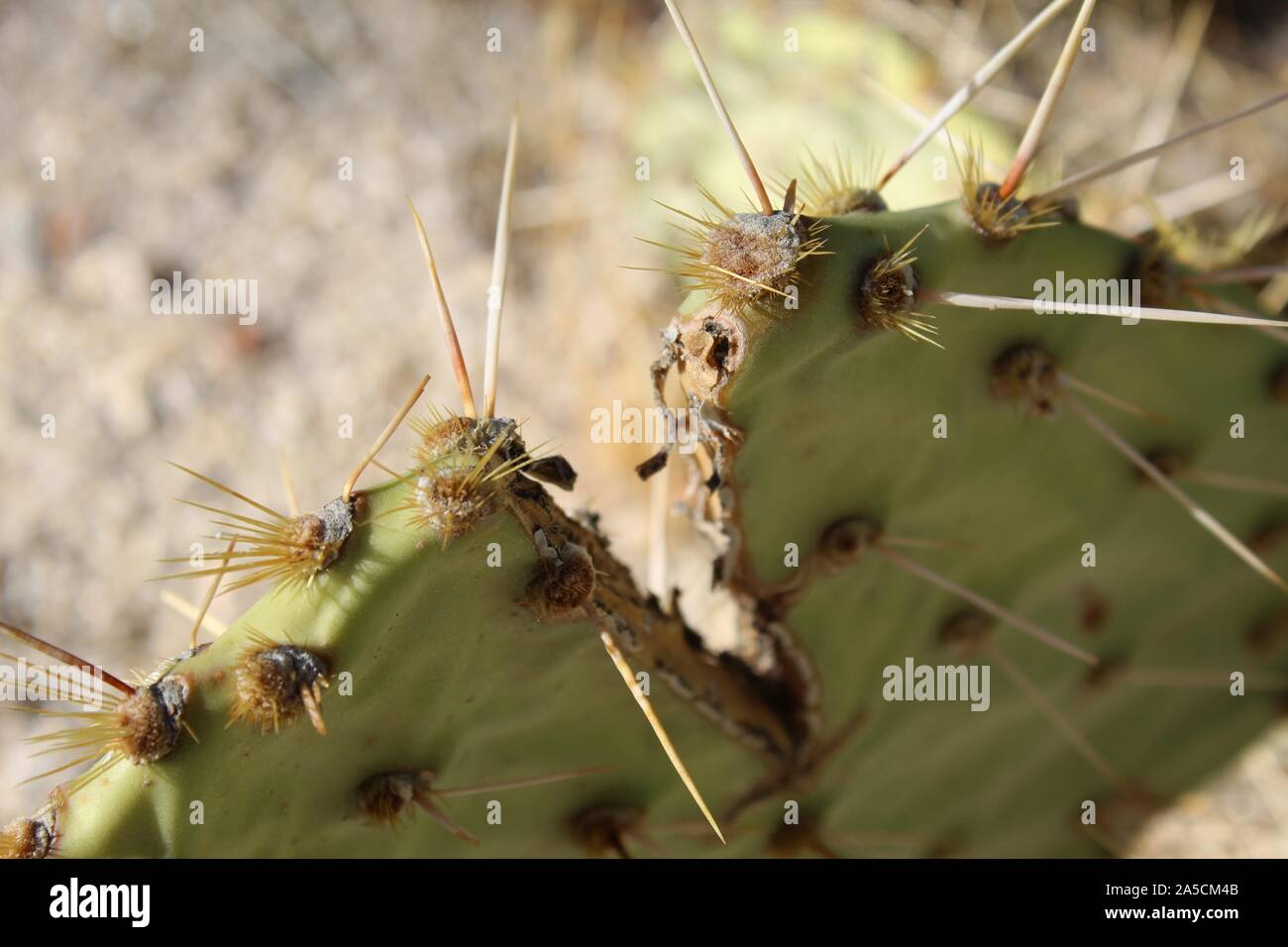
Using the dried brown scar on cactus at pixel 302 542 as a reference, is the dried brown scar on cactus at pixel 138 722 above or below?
below

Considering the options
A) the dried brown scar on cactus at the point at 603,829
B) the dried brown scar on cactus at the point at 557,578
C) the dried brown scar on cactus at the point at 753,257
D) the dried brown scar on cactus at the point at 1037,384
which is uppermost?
the dried brown scar on cactus at the point at 753,257

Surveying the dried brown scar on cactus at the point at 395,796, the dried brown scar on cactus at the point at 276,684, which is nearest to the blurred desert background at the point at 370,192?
the dried brown scar on cactus at the point at 395,796

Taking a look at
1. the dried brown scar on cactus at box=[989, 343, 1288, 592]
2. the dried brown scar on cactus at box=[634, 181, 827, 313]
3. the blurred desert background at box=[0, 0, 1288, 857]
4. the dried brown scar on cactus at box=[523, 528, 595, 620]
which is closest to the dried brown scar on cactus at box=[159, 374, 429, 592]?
the dried brown scar on cactus at box=[523, 528, 595, 620]

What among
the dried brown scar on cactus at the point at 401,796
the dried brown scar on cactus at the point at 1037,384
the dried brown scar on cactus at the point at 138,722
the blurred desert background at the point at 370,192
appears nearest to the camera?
the dried brown scar on cactus at the point at 138,722

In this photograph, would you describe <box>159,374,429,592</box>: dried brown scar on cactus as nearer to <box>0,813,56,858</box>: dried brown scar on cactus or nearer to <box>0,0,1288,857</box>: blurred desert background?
<box>0,813,56,858</box>: dried brown scar on cactus

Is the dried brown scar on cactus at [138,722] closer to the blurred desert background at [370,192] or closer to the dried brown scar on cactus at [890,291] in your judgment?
the dried brown scar on cactus at [890,291]

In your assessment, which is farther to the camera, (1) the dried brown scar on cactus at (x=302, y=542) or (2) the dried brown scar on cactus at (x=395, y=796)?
(2) the dried brown scar on cactus at (x=395, y=796)

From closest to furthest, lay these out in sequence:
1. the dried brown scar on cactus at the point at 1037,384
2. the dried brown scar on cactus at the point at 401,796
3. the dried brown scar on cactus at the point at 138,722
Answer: the dried brown scar on cactus at the point at 138,722
the dried brown scar on cactus at the point at 401,796
the dried brown scar on cactus at the point at 1037,384
